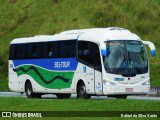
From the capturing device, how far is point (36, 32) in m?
63.0

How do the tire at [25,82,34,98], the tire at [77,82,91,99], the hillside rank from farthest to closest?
the hillside → the tire at [25,82,34,98] → the tire at [77,82,91,99]

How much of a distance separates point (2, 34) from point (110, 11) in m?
11.8

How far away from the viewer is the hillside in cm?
6156

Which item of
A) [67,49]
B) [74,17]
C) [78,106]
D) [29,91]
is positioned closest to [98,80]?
[67,49]

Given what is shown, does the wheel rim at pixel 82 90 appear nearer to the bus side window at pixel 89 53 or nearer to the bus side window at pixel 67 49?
the bus side window at pixel 89 53

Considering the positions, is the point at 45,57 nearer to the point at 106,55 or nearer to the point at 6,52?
the point at 106,55

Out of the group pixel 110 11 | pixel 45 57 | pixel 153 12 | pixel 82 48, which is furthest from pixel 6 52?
pixel 82 48

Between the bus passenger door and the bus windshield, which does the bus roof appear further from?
the bus passenger door

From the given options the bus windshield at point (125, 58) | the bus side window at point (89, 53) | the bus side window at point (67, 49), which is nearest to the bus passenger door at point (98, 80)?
the bus side window at point (89, 53)

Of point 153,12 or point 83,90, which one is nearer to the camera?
point 83,90

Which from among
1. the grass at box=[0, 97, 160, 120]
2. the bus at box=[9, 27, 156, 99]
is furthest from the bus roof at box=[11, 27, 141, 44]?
the grass at box=[0, 97, 160, 120]

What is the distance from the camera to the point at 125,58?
92.4 feet

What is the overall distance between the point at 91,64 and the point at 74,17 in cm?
3527

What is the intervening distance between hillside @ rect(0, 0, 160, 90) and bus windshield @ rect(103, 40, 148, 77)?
99.9ft
